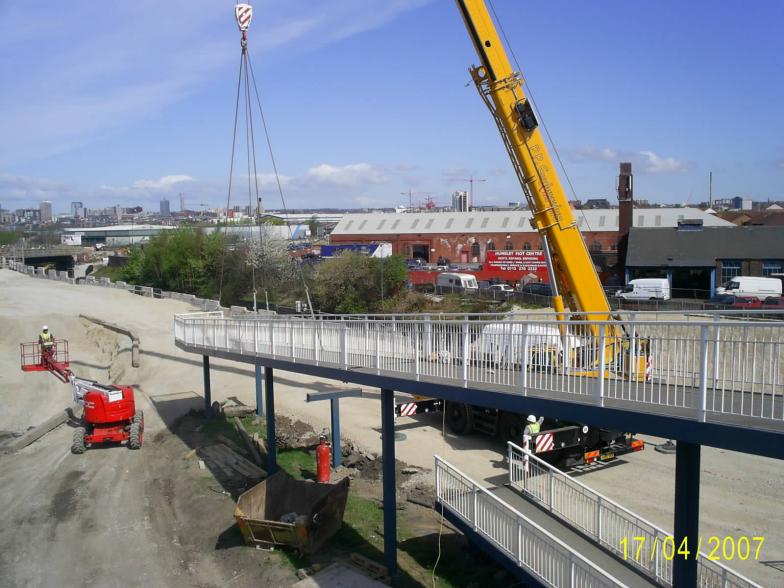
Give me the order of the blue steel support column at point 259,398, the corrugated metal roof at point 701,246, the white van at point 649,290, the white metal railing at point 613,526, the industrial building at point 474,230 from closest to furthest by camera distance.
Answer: the white metal railing at point 613,526
the blue steel support column at point 259,398
the white van at point 649,290
the corrugated metal roof at point 701,246
the industrial building at point 474,230

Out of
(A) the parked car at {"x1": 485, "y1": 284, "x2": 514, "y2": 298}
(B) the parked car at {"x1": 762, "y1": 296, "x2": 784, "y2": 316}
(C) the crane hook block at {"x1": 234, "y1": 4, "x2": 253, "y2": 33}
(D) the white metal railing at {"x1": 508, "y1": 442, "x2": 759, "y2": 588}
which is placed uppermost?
(C) the crane hook block at {"x1": 234, "y1": 4, "x2": 253, "y2": 33}

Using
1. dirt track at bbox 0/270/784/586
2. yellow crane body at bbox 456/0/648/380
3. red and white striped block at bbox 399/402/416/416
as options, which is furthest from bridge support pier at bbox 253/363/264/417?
yellow crane body at bbox 456/0/648/380

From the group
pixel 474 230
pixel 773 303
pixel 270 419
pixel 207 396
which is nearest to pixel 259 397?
pixel 207 396

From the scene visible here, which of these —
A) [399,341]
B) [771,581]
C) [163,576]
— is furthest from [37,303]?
[771,581]

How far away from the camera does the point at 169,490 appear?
16.0 meters

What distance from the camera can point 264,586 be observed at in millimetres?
11125

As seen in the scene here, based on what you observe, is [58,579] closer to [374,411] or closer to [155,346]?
[374,411]

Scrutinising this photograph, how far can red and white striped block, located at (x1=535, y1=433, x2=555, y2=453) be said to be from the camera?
15.1m

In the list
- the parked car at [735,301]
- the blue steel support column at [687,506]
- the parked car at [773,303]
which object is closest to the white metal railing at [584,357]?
the blue steel support column at [687,506]

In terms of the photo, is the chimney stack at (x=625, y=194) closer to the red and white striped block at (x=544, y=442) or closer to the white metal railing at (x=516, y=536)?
the red and white striped block at (x=544, y=442)

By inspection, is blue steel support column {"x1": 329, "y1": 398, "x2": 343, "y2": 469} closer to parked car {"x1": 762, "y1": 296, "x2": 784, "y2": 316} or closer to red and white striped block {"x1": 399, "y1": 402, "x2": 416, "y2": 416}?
red and white striped block {"x1": 399, "y1": 402, "x2": 416, "y2": 416}

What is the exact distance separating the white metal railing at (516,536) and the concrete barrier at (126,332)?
2101 cm

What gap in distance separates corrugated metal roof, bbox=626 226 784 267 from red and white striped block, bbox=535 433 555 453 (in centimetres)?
2863
